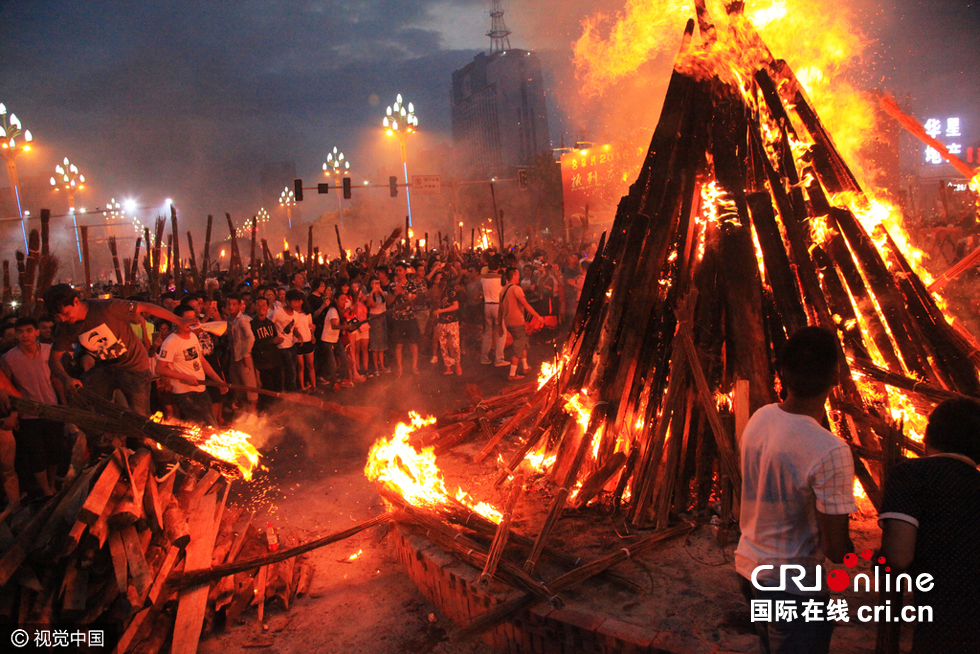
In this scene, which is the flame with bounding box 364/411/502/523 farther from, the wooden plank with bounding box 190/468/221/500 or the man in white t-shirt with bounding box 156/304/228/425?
the man in white t-shirt with bounding box 156/304/228/425

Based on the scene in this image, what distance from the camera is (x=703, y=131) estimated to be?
5156mm

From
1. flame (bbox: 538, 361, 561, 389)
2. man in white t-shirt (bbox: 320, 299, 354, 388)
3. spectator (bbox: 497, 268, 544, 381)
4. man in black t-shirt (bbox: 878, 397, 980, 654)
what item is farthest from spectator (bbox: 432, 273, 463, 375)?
man in black t-shirt (bbox: 878, 397, 980, 654)

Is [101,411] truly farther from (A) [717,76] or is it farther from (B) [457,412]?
(A) [717,76]

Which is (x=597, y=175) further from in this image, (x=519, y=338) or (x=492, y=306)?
(x=519, y=338)

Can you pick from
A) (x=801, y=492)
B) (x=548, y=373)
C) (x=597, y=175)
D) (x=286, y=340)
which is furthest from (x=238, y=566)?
(x=597, y=175)

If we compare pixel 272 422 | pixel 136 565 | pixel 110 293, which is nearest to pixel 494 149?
pixel 110 293

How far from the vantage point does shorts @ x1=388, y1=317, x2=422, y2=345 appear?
1205 centimetres

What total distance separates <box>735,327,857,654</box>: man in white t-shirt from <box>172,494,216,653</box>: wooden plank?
3.77 m

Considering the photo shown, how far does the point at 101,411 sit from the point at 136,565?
1908mm

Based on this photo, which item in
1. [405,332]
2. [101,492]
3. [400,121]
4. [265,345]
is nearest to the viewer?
[101,492]

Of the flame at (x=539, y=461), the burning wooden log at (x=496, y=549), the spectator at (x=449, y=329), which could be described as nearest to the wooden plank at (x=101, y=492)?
the burning wooden log at (x=496, y=549)

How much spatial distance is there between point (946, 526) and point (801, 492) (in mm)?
491

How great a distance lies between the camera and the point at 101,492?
4.14 meters

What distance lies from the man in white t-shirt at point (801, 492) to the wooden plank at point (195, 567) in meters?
3.77
